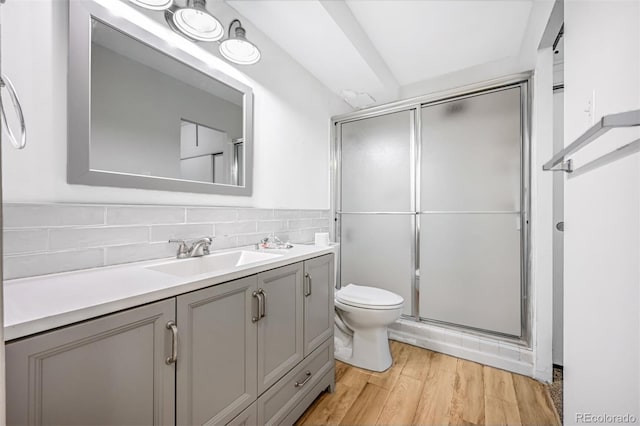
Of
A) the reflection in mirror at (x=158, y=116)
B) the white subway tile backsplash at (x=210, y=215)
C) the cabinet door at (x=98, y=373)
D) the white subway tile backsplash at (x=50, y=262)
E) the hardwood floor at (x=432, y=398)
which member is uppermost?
the reflection in mirror at (x=158, y=116)

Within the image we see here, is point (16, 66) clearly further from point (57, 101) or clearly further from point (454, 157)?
point (454, 157)

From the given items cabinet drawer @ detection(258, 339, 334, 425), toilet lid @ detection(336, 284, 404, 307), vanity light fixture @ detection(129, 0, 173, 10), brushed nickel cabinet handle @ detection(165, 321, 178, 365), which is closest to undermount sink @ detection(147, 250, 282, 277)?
brushed nickel cabinet handle @ detection(165, 321, 178, 365)

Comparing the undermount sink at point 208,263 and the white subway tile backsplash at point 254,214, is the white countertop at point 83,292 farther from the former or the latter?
the white subway tile backsplash at point 254,214

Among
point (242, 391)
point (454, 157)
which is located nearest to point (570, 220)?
point (454, 157)

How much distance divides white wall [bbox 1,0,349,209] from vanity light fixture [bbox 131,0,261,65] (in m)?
0.08

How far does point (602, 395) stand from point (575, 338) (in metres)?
0.23

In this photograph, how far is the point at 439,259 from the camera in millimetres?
2297

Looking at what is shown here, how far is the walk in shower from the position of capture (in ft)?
6.69

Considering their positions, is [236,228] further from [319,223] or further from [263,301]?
[319,223]

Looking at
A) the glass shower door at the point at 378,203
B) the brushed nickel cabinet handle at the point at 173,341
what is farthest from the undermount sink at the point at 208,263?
the glass shower door at the point at 378,203

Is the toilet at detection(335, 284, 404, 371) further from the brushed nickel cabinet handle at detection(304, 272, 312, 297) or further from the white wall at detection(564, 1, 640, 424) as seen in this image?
the white wall at detection(564, 1, 640, 424)

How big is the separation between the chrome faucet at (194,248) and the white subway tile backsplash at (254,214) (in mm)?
329

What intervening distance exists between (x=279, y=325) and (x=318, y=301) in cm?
34

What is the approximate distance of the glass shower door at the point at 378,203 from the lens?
2.45 m
